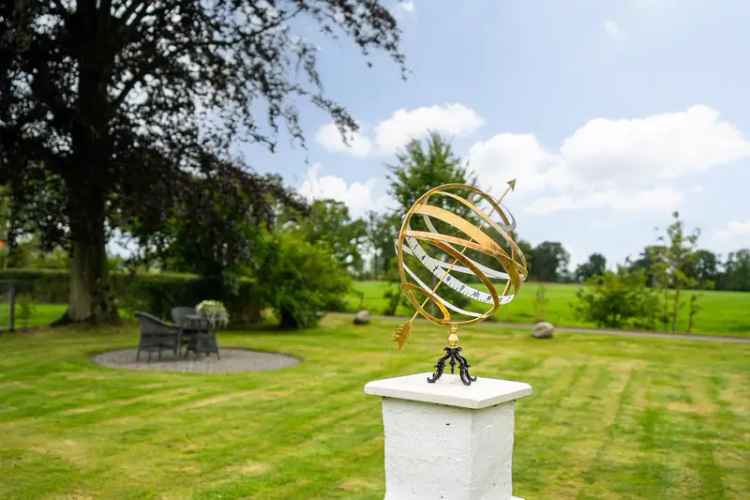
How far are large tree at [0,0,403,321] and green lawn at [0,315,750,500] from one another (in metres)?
3.93

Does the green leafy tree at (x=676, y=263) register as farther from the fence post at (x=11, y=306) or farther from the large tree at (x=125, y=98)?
the fence post at (x=11, y=306)

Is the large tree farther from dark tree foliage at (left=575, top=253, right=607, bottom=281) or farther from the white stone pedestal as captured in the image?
dark tree foliage at (left=575, top=253, right=607, bottom=281)

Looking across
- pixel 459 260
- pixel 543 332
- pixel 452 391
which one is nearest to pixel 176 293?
pixel 543 332

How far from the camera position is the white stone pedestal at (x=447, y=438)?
345 cm

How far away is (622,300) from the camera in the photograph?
21625 mm

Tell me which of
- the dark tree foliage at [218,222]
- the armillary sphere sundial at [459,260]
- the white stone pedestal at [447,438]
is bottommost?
the white stone pedestal at [447,438]

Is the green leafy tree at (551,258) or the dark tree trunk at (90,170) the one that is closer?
the dark tree trunk at (90,170)

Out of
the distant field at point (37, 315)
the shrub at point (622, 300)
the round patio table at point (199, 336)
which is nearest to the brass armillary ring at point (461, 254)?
the round patio table at point (199, 336)

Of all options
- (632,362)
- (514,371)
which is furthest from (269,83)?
(632,362)

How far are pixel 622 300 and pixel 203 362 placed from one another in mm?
14709

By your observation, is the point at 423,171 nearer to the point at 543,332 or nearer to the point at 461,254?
the point at 543,332

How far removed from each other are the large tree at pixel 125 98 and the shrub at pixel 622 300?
10.2m

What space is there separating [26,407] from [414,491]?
6379mm

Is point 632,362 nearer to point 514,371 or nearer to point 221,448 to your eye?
point 514,371
